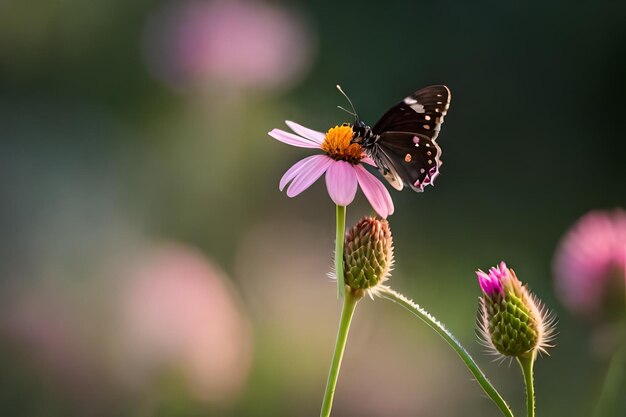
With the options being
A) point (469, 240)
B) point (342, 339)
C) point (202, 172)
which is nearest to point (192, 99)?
point (202, 172)

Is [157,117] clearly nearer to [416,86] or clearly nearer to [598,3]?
[416,86]

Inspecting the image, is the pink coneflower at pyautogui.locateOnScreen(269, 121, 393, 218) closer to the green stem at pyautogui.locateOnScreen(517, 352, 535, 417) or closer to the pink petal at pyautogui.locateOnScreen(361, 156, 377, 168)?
the pink petal at pyautogui.locateOnScreen(361, 156, 377, 168)

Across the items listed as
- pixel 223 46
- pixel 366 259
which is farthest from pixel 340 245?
pixel 223 46

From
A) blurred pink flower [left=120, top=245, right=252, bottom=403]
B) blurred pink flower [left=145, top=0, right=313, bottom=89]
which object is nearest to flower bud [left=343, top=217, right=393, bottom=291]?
blurred pink flower [left=120, top=245, right=252, bottom=403]

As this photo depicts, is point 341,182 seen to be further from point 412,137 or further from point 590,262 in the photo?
point 590,262

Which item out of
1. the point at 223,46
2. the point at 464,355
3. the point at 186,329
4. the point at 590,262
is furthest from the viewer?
the point at 223,46

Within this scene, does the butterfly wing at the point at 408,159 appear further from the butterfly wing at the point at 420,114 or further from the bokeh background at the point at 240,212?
the bokeh background at the point at 240,212
